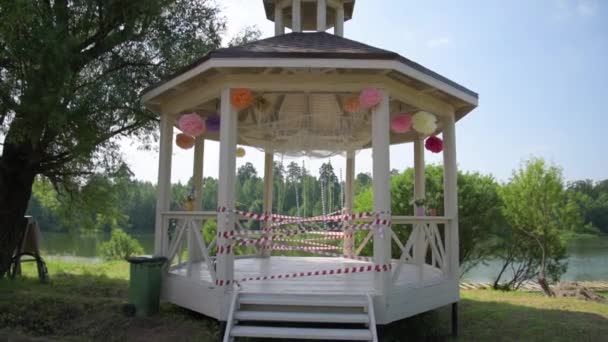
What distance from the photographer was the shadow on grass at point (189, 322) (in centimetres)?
534

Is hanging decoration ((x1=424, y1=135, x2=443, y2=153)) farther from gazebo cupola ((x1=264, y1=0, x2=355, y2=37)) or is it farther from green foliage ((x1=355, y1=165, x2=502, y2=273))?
green foliage ((x1=355, y1=165, x2=502, y2=273))

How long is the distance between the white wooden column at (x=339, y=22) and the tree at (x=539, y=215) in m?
11.3

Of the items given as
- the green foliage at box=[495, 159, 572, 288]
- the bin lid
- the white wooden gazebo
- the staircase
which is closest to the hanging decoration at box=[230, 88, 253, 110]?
the white wooden gazebo

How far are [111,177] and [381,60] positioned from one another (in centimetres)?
597

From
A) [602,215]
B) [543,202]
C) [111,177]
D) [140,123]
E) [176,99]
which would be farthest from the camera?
[602,215]

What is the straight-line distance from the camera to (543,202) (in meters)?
17.0

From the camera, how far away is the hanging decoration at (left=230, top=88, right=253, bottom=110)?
522 centimetres

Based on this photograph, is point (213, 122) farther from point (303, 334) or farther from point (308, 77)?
point (303, 334)

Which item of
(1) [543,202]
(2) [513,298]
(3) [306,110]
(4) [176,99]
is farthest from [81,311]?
(1) [543,202]

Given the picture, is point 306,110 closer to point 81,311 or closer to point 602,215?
point 81,311

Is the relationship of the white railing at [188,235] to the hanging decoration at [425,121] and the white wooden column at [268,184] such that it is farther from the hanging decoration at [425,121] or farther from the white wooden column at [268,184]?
the hanging decoration at [425,121]

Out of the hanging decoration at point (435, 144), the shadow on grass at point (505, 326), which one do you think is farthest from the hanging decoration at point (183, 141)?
the shadow on grass at point (505, 326)

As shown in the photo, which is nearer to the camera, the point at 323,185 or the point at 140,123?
the point at 140,123

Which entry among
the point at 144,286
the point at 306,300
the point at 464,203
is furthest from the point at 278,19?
the point at 464,203
